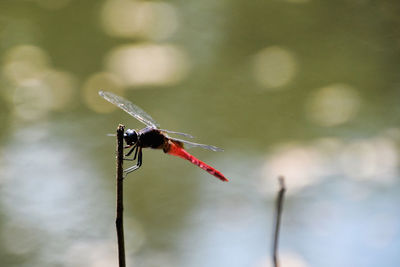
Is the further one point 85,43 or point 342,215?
point 85,43

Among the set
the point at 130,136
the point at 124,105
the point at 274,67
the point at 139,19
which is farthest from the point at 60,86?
the point at 130,136

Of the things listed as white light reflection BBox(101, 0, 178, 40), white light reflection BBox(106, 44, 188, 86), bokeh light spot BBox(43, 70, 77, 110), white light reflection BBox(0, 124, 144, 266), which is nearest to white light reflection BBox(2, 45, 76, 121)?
bokeh light spot BBox(43, 70, 77, 110)

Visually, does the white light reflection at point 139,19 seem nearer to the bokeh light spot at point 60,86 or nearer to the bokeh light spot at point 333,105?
the bokeh light spot at point 60,86

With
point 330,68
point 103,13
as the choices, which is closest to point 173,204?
point 330,68

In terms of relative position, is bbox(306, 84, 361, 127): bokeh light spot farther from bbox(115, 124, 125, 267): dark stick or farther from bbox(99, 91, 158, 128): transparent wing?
bbox(115, 124, 125, 267): dark stick

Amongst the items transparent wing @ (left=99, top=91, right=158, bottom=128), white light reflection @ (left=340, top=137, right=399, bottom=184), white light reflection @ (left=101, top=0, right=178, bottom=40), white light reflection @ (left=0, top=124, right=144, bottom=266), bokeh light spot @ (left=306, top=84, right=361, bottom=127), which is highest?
white light reflection @ (left=101, top=0, right=178, bottom=40)

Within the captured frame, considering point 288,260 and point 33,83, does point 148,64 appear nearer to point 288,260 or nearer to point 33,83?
point 33,83

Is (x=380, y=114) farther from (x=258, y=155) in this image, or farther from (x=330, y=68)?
(x=258, y=155)
